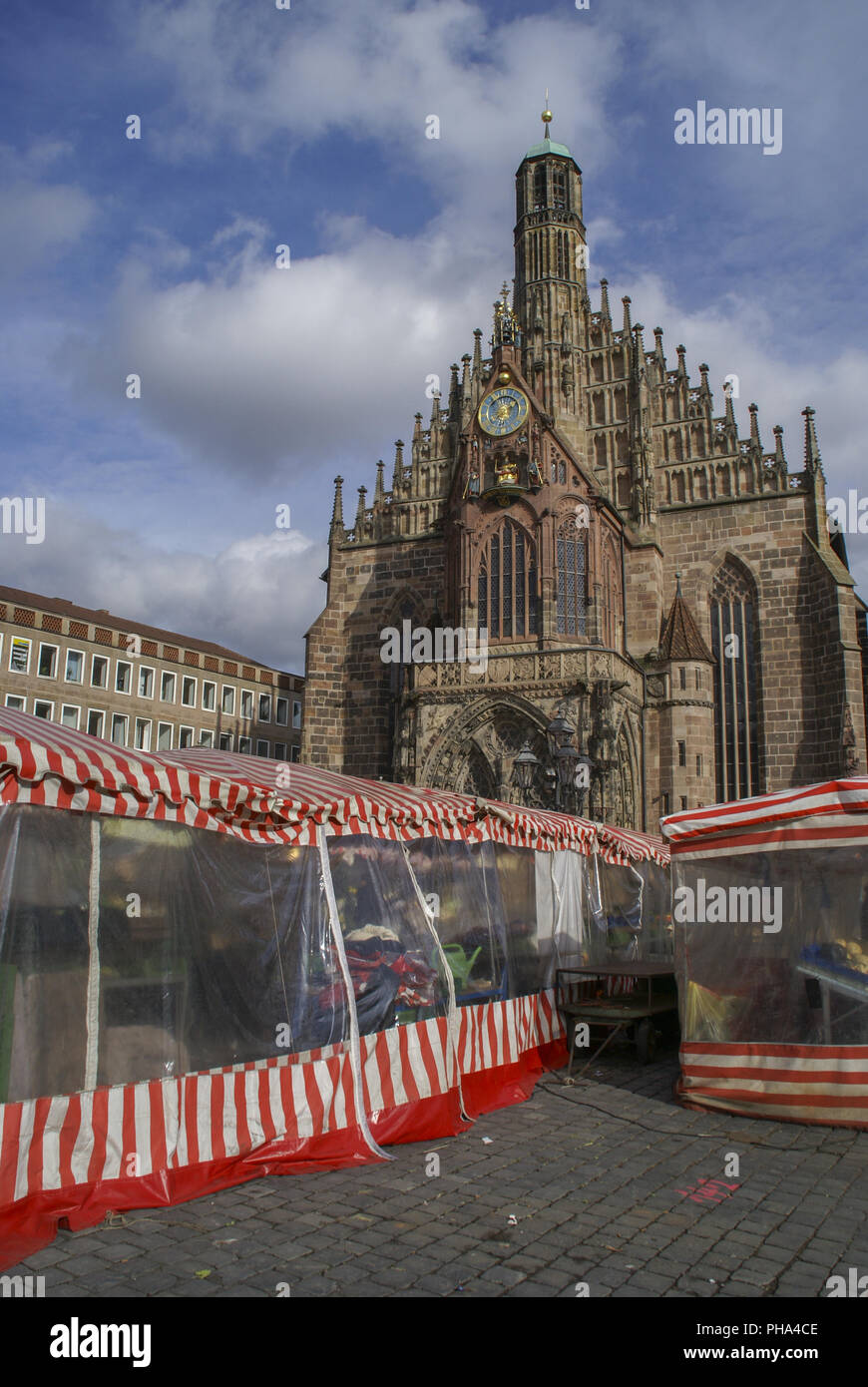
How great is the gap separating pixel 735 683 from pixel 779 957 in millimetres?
19537

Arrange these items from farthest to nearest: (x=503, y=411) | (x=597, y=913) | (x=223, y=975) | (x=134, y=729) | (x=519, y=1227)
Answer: (x=134, y=729) → (x=503, y=411) → (x=597, y=913) → (x=223, y=975) → (x=519, y=1227)

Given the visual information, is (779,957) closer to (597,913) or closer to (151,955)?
(597,913)

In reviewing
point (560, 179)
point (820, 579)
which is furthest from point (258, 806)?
point (560, 179)

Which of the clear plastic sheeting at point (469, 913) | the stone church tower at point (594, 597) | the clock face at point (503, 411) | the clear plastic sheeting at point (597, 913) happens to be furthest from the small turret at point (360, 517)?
the clear plastic sheeting at point (469, 913)

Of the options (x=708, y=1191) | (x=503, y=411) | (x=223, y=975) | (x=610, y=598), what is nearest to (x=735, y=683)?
(x=610, y=598)

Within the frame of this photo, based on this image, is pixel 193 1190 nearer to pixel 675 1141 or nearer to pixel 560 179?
pixel 675 1141

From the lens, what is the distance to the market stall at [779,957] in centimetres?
792

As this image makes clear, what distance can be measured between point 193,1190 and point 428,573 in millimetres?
24917

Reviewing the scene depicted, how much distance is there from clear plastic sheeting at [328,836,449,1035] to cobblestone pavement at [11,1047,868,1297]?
1.09 m

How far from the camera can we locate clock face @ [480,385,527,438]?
2652 cm

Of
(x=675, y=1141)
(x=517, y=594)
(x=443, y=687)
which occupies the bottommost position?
(x=675, y=1141)

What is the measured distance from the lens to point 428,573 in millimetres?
29891

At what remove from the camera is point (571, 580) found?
83.2 ft
